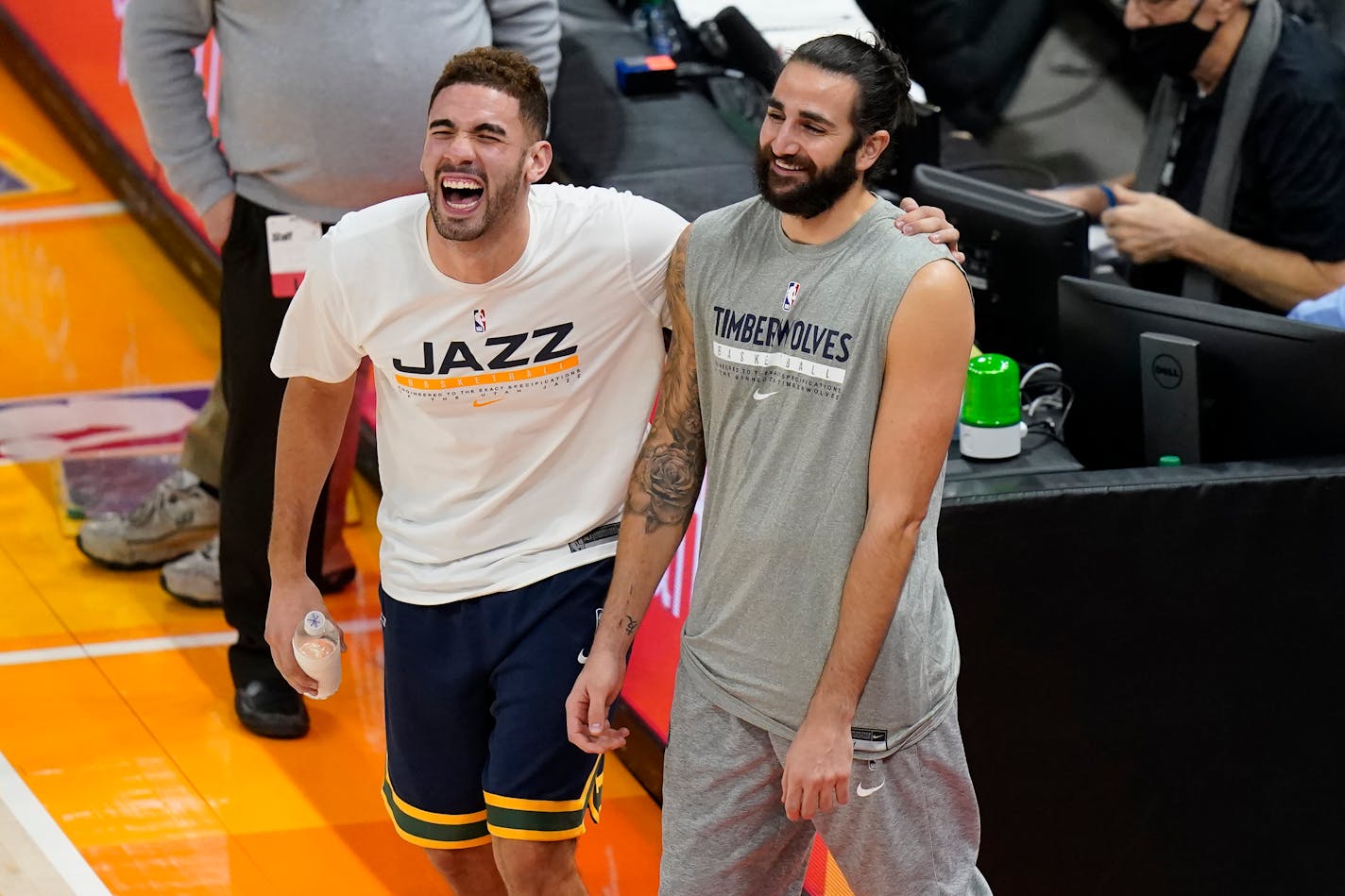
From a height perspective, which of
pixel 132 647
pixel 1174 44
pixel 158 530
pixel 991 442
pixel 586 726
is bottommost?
pixel 132 647

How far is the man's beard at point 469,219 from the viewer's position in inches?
103

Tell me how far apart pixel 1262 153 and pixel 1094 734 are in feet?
5.28

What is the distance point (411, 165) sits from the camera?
3766mm

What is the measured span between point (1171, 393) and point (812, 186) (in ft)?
3.86

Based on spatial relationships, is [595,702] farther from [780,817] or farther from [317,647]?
[317,647]

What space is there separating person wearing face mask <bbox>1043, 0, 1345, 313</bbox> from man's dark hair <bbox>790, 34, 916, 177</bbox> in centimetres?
189

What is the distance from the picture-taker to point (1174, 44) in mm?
4055

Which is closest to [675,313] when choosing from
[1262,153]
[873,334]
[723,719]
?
[873,334]

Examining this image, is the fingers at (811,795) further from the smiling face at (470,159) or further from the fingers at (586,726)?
the smiling face at (470,159)

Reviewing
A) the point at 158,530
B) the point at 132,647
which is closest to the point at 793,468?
the point at 132,647

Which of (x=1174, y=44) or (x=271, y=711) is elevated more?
(x=1174, y=44)

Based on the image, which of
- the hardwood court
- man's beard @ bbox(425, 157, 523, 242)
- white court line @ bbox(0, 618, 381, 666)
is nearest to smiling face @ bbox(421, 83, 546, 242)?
man's beard @ bbox(425, 157, 523, 242)

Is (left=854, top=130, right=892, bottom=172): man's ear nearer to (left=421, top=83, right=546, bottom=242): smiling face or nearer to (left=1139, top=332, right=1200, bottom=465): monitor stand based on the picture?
(left=421, top=83, right=546, bottom=242): smiling face

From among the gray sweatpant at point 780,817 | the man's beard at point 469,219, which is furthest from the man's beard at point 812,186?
the gray sweatpant at point 780,817
